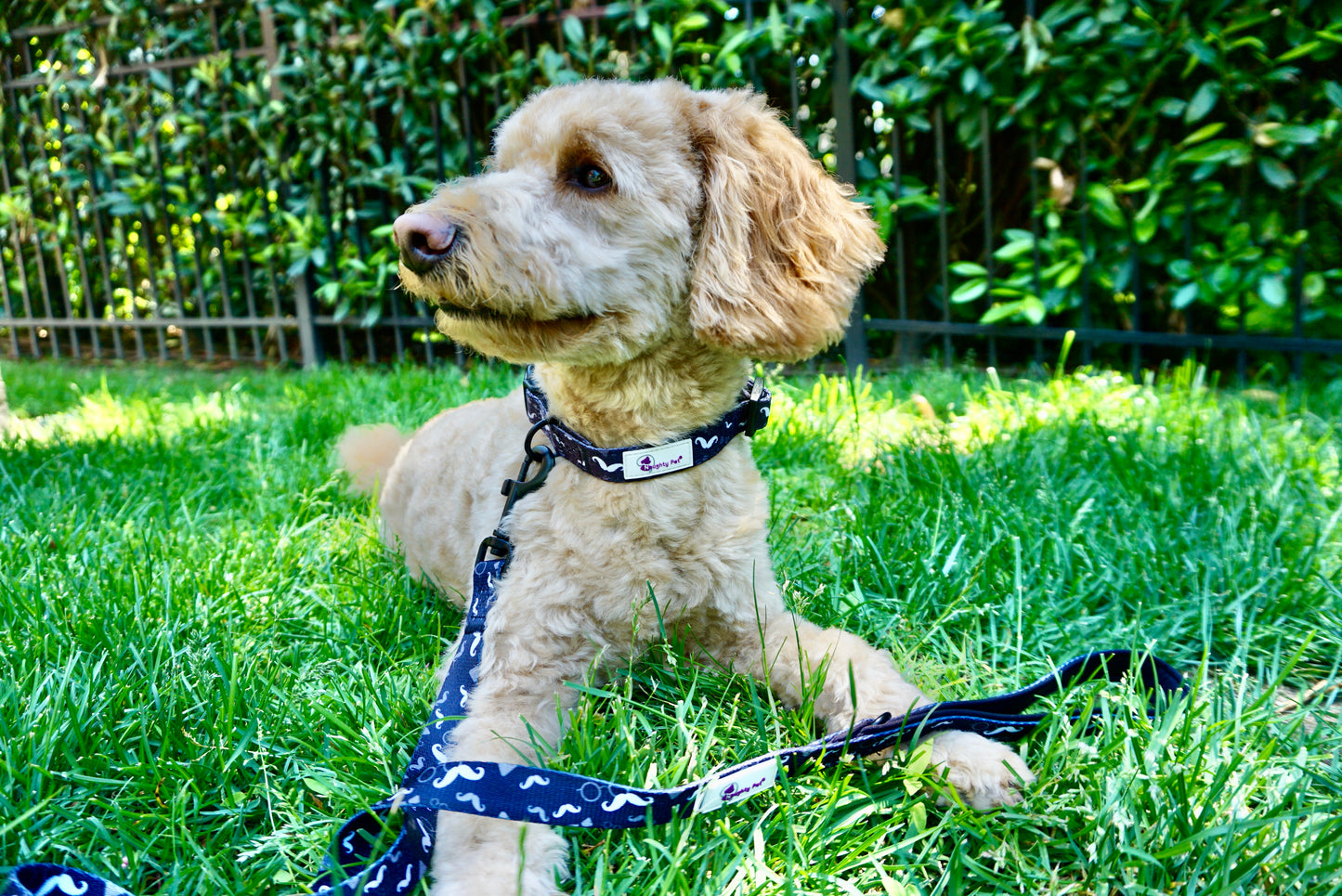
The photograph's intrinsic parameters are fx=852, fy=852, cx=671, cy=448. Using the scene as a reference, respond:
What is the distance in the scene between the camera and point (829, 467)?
9.64 feet

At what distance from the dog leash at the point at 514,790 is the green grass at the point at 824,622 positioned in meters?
0.05

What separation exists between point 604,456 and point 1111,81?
137 inches

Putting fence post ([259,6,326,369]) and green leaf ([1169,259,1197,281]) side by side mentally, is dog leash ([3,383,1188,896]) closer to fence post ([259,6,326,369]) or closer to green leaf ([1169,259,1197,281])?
green leaf ([1169,259,1197,281])

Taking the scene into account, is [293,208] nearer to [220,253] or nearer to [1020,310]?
[220,253]

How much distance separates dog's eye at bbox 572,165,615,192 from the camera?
1.65m

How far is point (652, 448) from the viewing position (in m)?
1.58

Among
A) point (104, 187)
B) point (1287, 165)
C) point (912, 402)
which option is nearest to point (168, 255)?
point (104, 187)

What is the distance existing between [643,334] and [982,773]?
0.93m

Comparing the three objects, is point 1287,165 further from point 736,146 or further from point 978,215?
point 736,146

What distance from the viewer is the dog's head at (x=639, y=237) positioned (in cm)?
151

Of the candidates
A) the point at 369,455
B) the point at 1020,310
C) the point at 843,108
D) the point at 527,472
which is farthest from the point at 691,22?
the point at 527,472

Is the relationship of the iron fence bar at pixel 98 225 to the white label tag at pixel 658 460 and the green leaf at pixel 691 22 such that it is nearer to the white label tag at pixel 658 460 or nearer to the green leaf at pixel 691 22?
the green leaf at pixel 691 22

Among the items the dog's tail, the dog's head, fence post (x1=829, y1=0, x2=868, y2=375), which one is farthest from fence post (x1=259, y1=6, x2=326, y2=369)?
the dog's head

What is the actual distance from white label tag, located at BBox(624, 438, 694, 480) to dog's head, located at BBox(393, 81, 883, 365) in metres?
0.18
